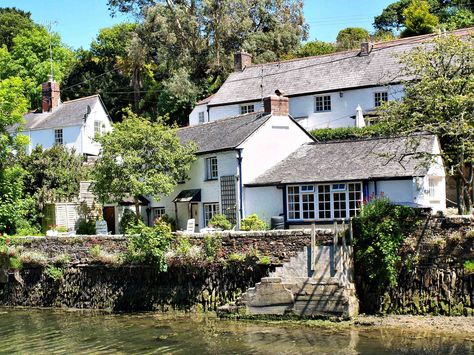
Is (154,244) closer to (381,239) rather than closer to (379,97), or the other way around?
(381,239)

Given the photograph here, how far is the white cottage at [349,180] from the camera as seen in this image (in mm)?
31828

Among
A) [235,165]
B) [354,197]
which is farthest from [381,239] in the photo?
[235,165]

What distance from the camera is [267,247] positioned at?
90.6ft

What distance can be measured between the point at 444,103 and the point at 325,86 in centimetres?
2229

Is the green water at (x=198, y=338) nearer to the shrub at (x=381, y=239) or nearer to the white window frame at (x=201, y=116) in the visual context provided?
the shrub at (x=381, y=239)

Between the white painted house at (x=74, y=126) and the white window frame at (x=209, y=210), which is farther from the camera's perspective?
the white painted house at (x=74, y=126)

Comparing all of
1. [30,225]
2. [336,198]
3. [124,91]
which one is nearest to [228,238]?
[336,198]

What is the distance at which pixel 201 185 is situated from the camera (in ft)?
125

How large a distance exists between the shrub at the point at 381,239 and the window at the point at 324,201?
23.1 feet

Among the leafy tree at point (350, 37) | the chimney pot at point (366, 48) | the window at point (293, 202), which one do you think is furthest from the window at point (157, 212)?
the leafy tree at point (350, 37)

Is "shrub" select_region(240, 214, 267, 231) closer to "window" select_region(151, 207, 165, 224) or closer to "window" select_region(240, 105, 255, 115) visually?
"window" select_region(151, 207, 165, 224)

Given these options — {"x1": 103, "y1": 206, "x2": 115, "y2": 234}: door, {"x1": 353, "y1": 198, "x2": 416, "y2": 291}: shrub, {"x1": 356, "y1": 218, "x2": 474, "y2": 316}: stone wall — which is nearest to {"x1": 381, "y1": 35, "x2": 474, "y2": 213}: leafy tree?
{"x1": 356, "y1": 218, "x2": 474, "y2": 316}: stone wall

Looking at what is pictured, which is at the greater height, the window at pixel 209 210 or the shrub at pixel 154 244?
the window at pixel 209 210

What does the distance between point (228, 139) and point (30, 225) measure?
Result: 41.6ft
